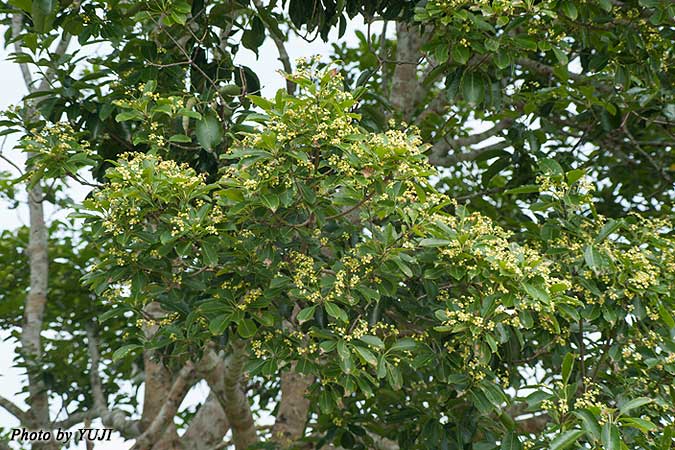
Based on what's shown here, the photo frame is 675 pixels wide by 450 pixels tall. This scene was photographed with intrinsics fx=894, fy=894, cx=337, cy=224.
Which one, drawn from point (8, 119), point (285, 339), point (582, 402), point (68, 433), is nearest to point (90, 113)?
point (8, 119)

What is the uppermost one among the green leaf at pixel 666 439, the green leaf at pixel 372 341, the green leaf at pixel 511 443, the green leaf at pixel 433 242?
the green leaf at pixel 433 242

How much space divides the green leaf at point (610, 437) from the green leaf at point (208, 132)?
165 centimetres

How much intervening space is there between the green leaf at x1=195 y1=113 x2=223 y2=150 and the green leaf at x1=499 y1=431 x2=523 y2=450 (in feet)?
4.83

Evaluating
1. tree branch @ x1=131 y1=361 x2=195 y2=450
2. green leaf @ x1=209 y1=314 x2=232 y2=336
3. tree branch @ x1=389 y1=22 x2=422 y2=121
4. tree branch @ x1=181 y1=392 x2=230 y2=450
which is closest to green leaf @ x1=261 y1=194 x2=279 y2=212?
green leaf @ x1=209 y1=314 x2=232 y2=336

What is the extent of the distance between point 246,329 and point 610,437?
3.90ft

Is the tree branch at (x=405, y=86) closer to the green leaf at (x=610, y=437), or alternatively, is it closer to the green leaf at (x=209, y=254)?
the green leaf at (x=209, y=254)

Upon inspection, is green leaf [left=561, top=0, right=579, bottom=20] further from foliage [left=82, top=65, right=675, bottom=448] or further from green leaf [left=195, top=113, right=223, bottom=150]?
green leaf [left=195, top=113, right=223, bottom=150]

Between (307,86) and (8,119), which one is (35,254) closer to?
(8,119)

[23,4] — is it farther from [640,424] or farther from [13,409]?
[640,424]

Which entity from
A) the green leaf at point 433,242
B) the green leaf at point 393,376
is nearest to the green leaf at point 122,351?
the green leaf at point 393,376

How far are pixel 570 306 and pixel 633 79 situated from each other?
1.33 metres

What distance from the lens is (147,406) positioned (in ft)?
16.1

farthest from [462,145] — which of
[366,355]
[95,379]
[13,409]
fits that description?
[13,409]

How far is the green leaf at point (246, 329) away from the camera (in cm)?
296
